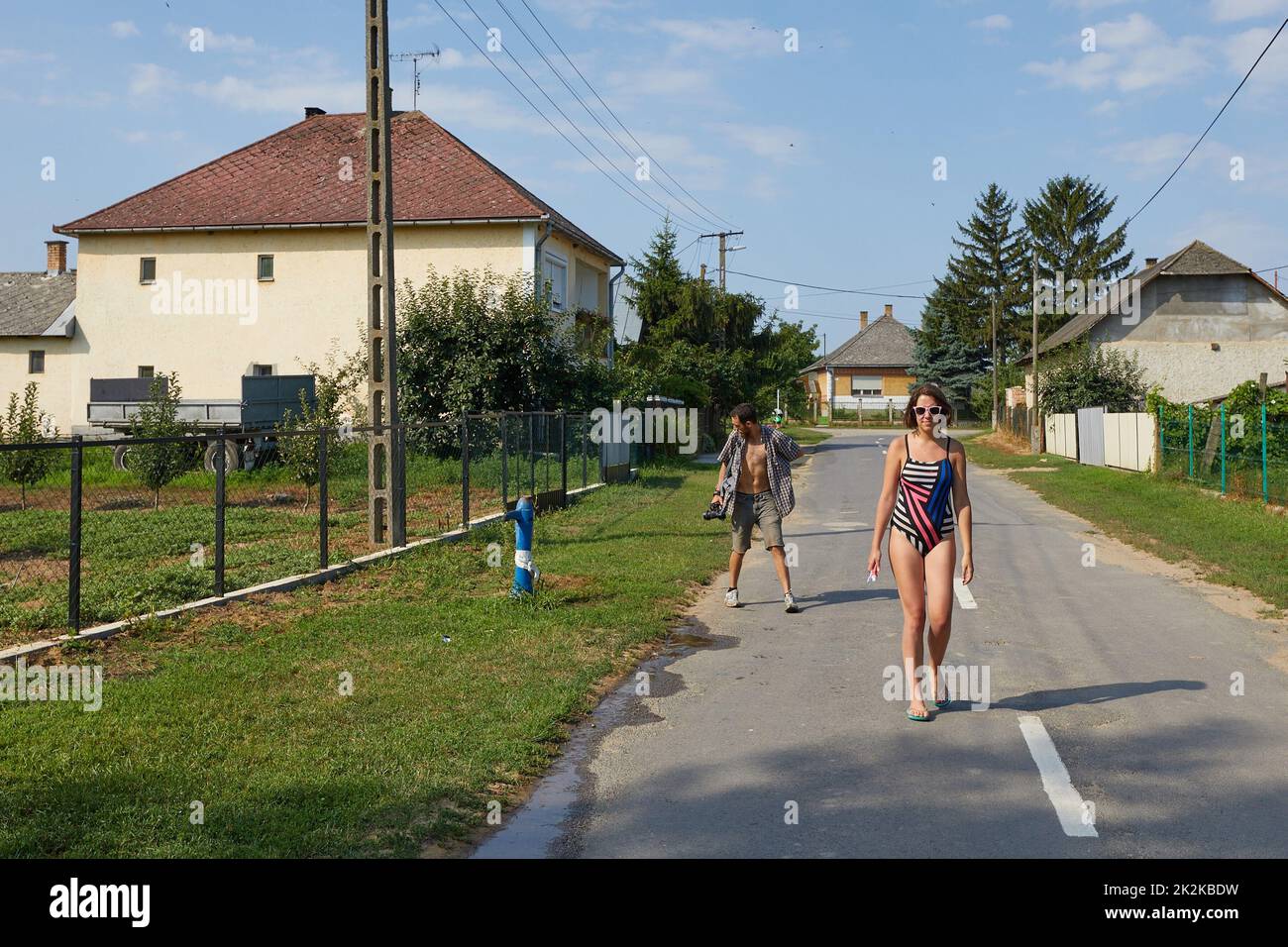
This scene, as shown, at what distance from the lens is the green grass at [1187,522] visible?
12.7m

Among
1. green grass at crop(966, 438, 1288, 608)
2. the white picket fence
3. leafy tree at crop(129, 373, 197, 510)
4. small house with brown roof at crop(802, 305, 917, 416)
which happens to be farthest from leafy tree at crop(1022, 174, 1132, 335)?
leafy tree at crop(129, 373, 197, 510)

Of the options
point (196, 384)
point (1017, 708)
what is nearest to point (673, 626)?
point (1017, 708)

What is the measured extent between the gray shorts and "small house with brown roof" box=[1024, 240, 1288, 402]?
126 ft

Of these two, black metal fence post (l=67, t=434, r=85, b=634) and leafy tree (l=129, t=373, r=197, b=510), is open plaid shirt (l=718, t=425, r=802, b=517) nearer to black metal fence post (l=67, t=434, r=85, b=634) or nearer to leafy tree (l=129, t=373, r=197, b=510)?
black metal fence post (l=67, t=434, r=85, b=634)

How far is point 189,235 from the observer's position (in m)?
32.4

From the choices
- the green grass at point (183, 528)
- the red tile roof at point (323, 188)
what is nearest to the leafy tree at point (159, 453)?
the green grass at point (183, 528)

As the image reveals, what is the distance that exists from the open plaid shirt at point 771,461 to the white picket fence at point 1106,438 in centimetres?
1933

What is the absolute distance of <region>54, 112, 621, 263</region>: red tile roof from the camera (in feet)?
102

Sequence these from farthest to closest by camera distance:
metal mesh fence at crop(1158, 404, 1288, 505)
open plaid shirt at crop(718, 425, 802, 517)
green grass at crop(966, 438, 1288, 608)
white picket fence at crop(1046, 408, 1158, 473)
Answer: white picket fence at crop(1046, 408, 1158, 473), metal mesh fence at crop(1158, 404, 1288, 505), green grass at crop(966, 438, 1288, 608), open plaid shirt at crop(718, 425, 802, 517)

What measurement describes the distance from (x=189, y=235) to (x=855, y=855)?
104ft

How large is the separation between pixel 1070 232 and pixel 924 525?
6807cm

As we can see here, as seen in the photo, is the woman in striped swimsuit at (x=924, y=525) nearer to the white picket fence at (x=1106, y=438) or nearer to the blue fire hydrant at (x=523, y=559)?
the blue fire hydrant at (x=523, y=559)

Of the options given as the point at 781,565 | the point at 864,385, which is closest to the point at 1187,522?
the point at 781,565
